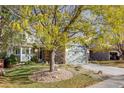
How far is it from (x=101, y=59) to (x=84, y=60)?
0.37m

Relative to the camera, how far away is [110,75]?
12094mm

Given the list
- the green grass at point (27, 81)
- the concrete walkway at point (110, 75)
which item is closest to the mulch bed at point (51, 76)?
the green grass at point (27, 81)

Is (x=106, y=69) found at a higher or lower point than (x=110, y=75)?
higher

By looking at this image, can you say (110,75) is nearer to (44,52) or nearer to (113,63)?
(113,63)

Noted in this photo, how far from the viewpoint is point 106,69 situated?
1209 centimetres

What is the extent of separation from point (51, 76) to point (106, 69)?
1.16 meters

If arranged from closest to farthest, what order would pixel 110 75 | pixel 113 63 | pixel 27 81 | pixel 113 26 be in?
pixel 113 26, pixel 27 81, pixel 113 63, pixel 110 75

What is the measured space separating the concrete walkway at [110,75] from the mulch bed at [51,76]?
0.40 meters

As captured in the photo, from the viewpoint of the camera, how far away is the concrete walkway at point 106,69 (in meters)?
12.0

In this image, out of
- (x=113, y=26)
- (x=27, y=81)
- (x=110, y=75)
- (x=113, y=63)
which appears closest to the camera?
(x=113, y=26)

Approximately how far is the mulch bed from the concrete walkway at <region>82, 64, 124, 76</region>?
40 centimetres

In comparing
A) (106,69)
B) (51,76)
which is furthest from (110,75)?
(51,76)

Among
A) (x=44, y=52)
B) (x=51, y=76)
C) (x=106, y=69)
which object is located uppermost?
(x=44, y=52)

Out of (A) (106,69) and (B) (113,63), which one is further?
(A) (106,69)
